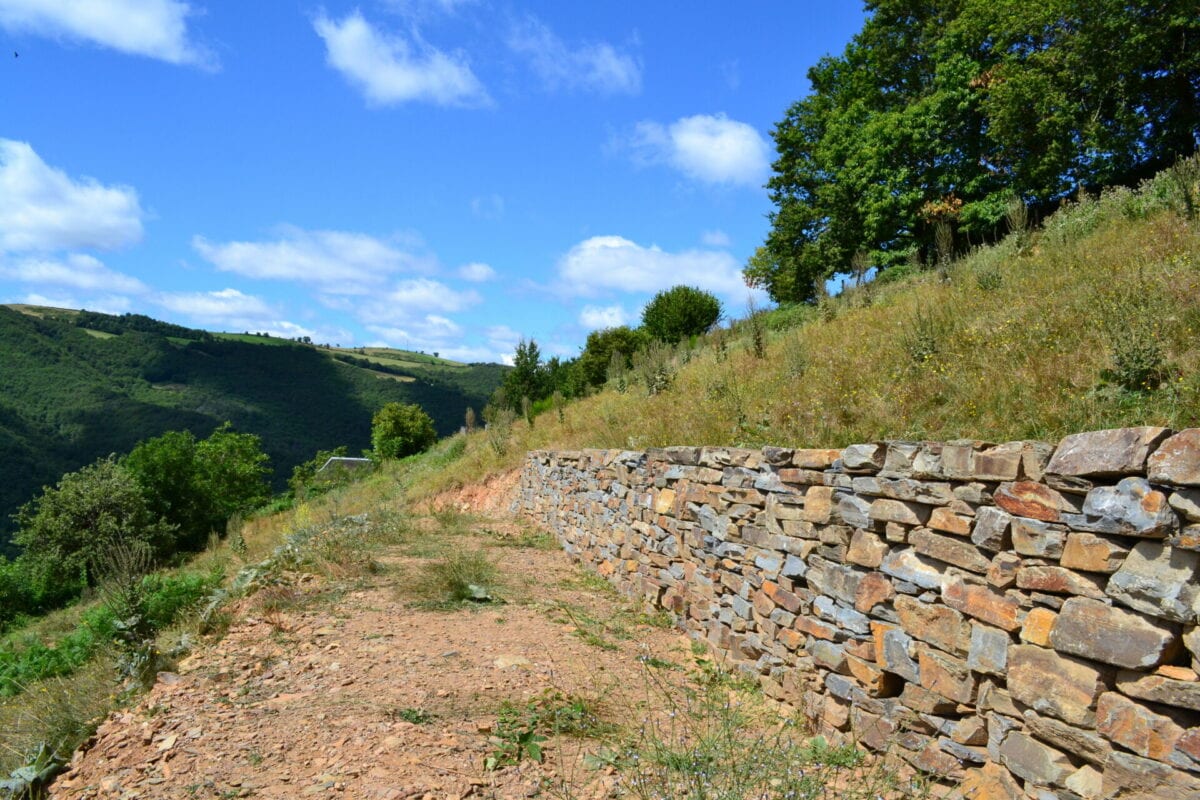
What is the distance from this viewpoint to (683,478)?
5707mm

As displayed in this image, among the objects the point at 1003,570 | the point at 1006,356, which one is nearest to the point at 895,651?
the point at 1003,570

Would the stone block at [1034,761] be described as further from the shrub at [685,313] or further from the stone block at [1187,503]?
the shrub at [685,313]

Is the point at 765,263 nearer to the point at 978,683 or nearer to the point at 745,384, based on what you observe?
the point at 745,384

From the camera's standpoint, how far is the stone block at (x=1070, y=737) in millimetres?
2227

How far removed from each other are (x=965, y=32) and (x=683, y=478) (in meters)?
18.8

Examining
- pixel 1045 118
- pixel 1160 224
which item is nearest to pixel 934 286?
pixel 1160 224

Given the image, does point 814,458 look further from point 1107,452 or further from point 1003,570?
point 1107,452

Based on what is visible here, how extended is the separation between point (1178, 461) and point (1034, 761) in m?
1.27

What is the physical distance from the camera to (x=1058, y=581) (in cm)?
241

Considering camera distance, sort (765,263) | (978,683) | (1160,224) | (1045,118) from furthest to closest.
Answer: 1. (765,263)
2. (1045,118)
3. (1160,224)
4. (978,683)

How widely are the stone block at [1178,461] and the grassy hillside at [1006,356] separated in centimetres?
80

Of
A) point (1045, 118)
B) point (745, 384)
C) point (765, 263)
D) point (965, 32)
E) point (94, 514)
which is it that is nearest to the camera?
point (745, 384)

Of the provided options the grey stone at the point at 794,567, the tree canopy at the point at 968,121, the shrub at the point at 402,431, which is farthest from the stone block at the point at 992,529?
the shrub at the point at 402,431

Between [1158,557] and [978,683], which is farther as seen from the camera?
[978,683]
